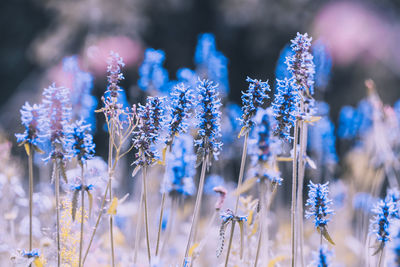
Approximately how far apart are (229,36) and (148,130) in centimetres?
898

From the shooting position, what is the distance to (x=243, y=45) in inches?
417

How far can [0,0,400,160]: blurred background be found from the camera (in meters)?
8.27

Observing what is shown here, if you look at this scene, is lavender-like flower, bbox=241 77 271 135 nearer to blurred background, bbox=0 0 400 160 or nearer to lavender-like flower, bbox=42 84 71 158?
lavender-like flower, bbox=42 84 71 158

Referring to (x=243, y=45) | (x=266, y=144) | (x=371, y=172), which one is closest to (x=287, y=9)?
(x=243, y=45)

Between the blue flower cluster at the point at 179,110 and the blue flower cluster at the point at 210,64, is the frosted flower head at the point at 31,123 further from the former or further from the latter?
the blue flower cluster at the point at 210,64

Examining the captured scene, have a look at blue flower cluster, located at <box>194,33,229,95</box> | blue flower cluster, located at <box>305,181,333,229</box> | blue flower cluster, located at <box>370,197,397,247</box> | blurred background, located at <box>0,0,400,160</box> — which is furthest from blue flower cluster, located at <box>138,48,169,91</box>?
blurred background, located at <box>0,0,400,160</box>

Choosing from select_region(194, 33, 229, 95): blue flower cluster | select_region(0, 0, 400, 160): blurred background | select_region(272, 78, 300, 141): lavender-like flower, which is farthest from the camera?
select_region(0, 0, 400, 160): blurred background

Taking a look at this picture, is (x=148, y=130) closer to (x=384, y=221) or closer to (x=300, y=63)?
(x=300, y=63)

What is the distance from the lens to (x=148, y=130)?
193cm

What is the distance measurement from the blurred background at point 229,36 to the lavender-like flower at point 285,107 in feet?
18.8

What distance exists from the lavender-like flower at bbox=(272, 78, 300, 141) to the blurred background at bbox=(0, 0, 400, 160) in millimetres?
5716

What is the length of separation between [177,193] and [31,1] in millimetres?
9997

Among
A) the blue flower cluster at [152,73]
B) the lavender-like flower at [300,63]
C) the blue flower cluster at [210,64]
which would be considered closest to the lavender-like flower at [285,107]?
the lavender-like flower at [300,63]

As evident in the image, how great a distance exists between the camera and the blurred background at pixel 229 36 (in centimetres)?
827
